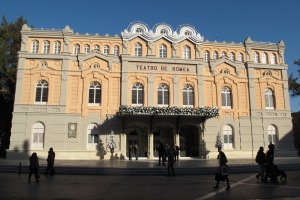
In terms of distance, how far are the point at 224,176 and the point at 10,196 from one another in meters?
8.47

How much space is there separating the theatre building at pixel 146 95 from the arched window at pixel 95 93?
105 mm

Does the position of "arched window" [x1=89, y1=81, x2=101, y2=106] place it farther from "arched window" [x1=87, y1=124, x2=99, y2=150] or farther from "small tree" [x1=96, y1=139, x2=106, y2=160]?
"small tree" [x1=96, y1=139, x2=106, y2=160]

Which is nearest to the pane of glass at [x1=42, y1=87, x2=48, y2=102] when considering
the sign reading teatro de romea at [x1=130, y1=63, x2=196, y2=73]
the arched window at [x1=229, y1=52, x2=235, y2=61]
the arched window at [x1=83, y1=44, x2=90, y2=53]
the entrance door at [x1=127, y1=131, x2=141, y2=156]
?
the arched window at [x1=83, y1=44, x2=90, y2=53]

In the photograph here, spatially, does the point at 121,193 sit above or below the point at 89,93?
below

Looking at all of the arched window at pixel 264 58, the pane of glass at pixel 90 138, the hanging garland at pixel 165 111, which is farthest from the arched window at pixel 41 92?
the arched window at pixel 264 58

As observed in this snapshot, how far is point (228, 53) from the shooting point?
34.0 metres

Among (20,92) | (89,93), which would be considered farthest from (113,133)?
(20,92)

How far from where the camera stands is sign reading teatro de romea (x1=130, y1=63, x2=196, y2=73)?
3106cm

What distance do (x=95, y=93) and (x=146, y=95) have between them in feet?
17.9

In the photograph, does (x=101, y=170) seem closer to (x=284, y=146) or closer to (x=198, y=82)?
(x=198, y=82)

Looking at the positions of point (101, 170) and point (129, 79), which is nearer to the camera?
point (101, 170)

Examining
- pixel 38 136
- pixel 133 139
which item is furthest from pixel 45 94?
pixel 133 139

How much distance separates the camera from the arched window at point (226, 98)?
32094 mm

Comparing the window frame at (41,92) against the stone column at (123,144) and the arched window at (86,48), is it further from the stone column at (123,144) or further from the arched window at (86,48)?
the stone column at (123,144)
